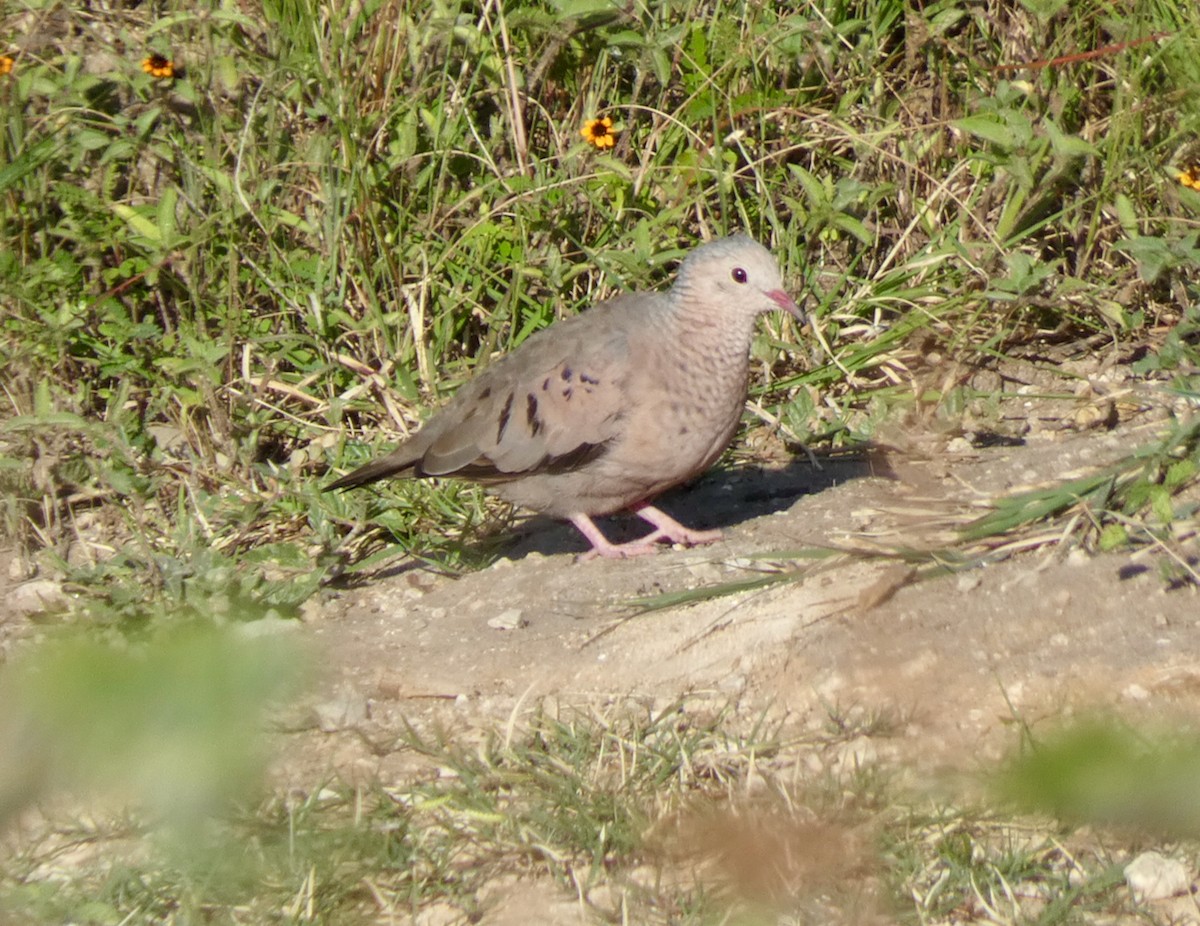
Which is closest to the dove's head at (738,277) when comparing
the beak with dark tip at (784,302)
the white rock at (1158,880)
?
the beak with dark tip at (784,302)

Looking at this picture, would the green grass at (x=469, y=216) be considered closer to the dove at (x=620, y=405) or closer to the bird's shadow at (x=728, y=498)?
the bird's shadow at (x=728, y=498)

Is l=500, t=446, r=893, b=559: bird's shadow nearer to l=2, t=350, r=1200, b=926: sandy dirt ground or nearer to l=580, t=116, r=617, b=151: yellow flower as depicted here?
l=2, t=350, r=1200, b=926: sandy dirt ground

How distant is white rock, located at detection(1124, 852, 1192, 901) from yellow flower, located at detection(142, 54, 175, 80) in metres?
3.77

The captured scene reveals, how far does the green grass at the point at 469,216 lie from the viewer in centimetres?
461

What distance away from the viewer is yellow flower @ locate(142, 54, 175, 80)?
190 inches

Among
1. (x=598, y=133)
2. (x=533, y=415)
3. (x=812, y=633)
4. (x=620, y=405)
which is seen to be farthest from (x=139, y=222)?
(x=812, y=633)

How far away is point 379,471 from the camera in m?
4.22

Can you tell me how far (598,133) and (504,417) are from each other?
128 centimetres

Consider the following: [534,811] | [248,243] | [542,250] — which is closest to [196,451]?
[248,243]

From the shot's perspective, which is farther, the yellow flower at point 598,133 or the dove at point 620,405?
the yellow flower at point 598,133

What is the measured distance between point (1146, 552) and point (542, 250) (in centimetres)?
226

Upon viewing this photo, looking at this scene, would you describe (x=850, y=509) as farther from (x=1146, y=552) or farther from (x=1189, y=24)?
(x=1189, y=24)

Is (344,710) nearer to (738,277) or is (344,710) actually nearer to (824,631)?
(824,631)

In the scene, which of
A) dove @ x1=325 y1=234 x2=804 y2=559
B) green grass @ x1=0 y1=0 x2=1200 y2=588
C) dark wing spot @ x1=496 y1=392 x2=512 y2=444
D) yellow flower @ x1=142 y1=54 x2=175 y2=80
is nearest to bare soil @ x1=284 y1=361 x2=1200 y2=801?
dove @ x1=325 y1=234 x2=804 y2=559
